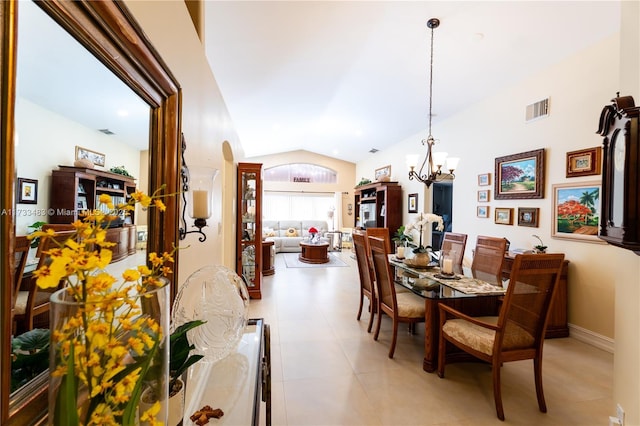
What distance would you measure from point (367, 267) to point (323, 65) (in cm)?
271

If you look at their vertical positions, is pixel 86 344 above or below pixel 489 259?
above

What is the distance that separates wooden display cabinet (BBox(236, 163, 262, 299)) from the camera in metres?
4.07

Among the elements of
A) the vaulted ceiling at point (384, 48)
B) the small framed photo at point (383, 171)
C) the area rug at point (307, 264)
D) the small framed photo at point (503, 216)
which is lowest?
the area rug at point (307, 264)

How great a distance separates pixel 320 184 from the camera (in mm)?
9664

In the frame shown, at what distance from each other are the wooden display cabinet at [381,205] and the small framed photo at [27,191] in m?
6.27

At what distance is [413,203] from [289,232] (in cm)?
418

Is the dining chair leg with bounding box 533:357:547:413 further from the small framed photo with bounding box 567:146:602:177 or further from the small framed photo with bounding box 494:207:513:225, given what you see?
the small framed photo with bounding box 494:207:513:225

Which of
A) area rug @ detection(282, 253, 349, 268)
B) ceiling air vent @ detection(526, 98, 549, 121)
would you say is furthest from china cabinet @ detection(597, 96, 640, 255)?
area rug @ detection(282, 253, 349, 268)

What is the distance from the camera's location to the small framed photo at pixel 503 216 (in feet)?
12.0

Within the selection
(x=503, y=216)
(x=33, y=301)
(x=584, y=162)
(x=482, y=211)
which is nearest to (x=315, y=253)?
(x=482, y=211)

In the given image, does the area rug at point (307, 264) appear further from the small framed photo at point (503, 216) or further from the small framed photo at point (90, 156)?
the small framed photo at point (90, 156)

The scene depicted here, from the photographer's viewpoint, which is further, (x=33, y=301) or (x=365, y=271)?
(x=365, y=271)

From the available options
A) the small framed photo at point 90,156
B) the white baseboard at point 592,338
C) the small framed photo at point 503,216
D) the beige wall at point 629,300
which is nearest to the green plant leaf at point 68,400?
the small framed photo at point 90,156

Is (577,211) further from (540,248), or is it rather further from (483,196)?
(483,196)
